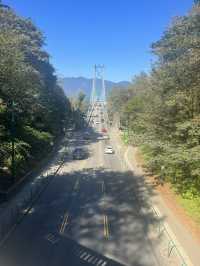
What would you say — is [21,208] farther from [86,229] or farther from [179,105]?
[179,105]

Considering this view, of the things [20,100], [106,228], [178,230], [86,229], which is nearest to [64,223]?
[86,229]

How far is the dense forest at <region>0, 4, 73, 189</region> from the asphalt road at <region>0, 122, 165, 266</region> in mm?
5092

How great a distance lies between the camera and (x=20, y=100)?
2780 cm

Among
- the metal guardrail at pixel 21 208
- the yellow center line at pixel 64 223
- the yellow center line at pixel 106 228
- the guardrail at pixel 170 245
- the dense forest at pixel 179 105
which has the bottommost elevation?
the guardrail at pixel 170 245

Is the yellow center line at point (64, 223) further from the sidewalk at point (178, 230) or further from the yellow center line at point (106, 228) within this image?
the sidewalk at point (178, 230)

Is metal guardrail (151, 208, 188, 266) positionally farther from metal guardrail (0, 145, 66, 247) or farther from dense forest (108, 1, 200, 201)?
metal guardrail (0, 145, 66, 247)

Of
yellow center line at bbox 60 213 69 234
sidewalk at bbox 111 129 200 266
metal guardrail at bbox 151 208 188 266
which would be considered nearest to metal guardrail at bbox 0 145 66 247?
yellow center line at bbox 60 213 69 234

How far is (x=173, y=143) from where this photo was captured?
27.7 meters

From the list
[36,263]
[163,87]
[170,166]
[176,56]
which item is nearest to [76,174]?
[170,166]

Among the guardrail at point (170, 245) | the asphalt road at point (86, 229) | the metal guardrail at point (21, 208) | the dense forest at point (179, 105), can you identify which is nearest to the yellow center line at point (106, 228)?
the asphalt road at point (86, 229)

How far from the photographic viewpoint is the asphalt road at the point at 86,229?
1692cm

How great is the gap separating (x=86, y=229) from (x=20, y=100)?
13114 mm

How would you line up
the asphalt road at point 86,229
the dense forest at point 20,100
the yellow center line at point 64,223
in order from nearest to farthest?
1. the asphalt road at point 86,229
2. the yellow center line at point 64,223
3. the dense forest at point 20,100

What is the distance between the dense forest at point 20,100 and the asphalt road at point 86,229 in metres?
5.09
